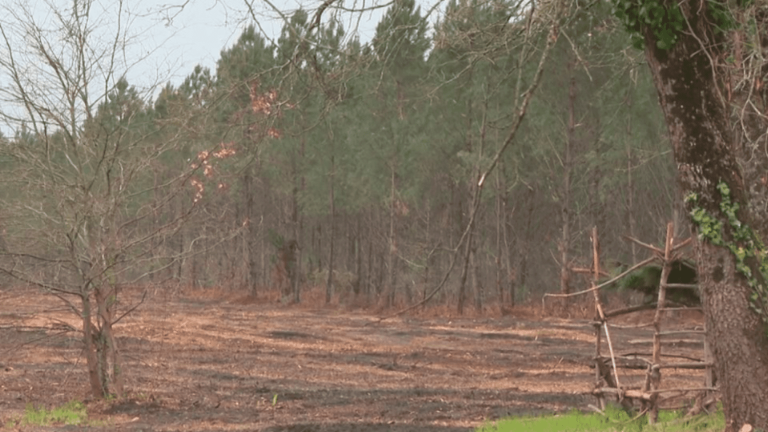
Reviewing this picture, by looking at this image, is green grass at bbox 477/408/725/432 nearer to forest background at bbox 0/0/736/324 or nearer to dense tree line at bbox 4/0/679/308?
forest background at bbox 0/0/736/324

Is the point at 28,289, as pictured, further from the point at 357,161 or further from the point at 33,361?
the point at 357,161

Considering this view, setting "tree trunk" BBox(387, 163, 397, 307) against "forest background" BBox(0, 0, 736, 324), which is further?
"tree trunk" BBox(387, 163, 397, 307)

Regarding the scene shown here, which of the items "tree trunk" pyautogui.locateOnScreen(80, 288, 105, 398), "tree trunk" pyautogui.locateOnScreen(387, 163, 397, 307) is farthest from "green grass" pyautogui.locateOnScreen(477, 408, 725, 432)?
"tree trunk" pyautogui.locateOnScreen(387, 163, 397, 307)

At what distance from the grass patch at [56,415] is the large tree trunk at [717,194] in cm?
840

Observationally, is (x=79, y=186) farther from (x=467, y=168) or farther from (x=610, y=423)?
(x=467, y=168)

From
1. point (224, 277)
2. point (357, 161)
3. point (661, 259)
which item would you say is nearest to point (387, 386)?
point (661, 259)

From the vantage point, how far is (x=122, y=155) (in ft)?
38.7

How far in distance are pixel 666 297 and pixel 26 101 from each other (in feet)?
27.0

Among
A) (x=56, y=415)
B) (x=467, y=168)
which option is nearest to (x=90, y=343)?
(x=56, y=415)

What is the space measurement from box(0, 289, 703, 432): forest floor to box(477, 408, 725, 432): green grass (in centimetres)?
86

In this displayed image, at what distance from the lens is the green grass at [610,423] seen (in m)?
7.61

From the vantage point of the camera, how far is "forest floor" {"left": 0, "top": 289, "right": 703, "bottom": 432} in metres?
11.7

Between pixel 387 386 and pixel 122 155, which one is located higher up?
pixel 122 155

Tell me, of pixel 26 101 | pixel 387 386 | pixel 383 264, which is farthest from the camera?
pixel 383 264
